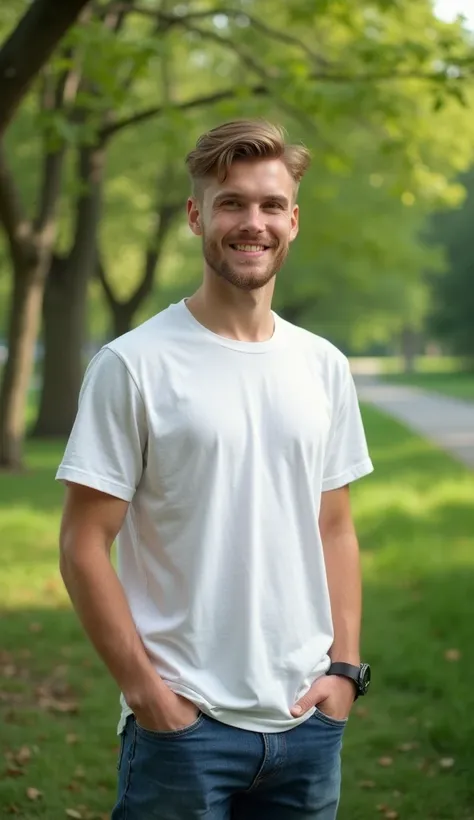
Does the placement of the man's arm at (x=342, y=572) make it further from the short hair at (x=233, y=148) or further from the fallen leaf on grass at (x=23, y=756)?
the fallen leaf on grass at (x=23, y=756)

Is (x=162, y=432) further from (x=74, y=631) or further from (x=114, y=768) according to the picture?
(x=74, y=631)

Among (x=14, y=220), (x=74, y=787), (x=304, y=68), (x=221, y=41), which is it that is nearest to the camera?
(x=74, y=787)

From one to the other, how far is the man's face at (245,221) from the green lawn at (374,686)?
3213mm

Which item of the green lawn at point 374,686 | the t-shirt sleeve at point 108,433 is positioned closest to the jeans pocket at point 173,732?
the t-shirt sleeve at point 108,433

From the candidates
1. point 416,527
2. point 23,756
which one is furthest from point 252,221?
point 416,527

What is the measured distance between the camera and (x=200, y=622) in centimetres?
272

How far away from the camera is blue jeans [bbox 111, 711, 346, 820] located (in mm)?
2688

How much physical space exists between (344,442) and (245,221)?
1.93ft

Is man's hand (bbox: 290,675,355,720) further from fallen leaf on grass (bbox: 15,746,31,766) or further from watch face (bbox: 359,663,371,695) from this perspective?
fallen leaf on grass (bbox: 15,746,31,766)

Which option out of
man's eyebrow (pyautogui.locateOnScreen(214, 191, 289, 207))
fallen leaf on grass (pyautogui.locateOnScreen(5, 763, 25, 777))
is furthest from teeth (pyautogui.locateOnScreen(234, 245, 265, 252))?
fallen leaf on grass (pyautogui.locateOnScreen(5, 763, 25, 777))

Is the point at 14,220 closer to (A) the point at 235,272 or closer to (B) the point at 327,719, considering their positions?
(A) the point at 235,272

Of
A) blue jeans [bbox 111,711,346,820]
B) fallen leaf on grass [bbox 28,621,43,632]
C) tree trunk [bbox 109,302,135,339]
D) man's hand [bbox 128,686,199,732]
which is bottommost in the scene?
tree trunk [bbox 109,302,135,339]

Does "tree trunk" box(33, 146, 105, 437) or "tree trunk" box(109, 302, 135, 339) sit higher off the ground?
"tree trunk" box(33, 146, 105, 437)

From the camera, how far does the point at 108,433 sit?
2.71 metres
